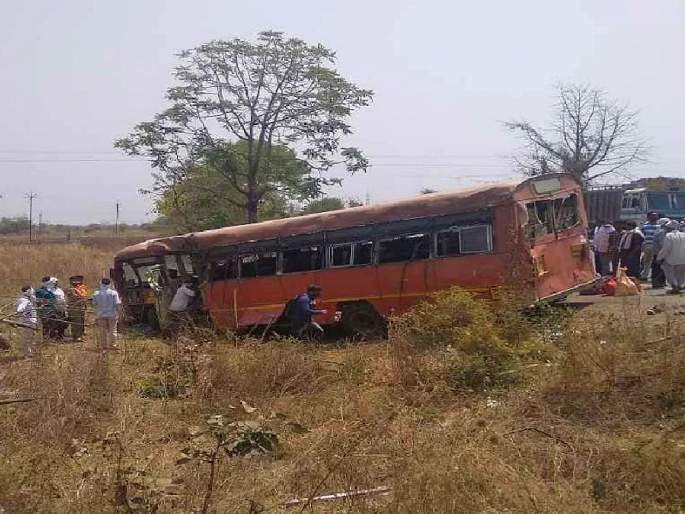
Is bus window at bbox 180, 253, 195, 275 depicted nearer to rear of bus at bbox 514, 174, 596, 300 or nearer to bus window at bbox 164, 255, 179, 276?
bus window at bbox 164, 255, 179, 276

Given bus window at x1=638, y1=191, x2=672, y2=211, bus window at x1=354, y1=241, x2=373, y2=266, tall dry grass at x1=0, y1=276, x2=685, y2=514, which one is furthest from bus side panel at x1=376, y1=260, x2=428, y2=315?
bus window at x1=638, y1=191, x2=672, y2=211

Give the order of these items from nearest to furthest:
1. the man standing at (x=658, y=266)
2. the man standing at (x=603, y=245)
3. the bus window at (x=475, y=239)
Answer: the bus window at (x=475, y=239)
the man standing at (x=658, y=266)
the man standing at (x=603, y=245)

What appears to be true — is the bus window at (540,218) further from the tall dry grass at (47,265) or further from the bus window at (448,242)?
the tall dry grass at (47,265)

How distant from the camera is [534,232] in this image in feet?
38.7

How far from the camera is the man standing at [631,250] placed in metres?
15.9

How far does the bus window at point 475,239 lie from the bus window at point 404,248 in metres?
0.62

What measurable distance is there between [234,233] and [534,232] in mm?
5709

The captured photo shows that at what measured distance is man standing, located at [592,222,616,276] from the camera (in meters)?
16.2

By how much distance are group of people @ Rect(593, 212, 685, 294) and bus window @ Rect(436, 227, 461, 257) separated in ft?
15.1

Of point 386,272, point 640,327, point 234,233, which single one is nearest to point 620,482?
point 640,327

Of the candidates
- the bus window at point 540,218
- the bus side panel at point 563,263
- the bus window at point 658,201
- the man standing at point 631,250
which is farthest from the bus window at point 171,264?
the bus window at point 658,201

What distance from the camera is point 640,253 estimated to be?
16.1 meters

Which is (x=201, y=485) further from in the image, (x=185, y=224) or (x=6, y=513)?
(x=185, y=224)

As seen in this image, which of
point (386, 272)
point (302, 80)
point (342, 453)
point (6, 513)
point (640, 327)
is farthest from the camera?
point (302, 80)
